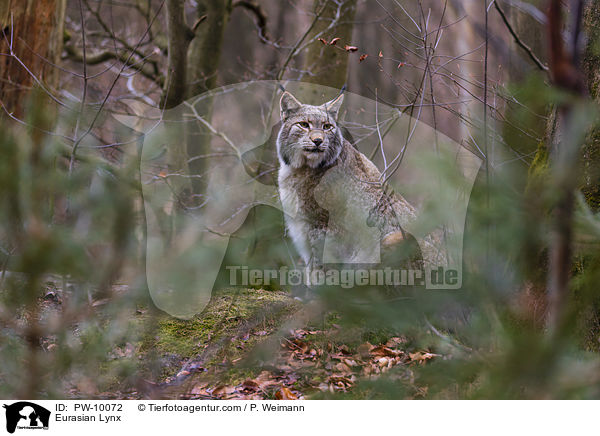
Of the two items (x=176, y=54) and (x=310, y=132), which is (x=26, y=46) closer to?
(x=176, y=54)

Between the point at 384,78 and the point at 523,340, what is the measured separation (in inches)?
88.7

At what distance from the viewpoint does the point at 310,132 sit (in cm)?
236

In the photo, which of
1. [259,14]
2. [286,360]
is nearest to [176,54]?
[259,14]

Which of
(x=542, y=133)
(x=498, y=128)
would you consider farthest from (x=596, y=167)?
(x=498, y=128)

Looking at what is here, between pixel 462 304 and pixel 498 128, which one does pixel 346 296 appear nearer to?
pixel 462 304

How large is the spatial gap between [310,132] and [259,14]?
8.41ft

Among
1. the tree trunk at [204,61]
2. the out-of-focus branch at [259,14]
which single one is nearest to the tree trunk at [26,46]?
the tree trunk at [204,61]

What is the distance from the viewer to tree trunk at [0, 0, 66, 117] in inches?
126


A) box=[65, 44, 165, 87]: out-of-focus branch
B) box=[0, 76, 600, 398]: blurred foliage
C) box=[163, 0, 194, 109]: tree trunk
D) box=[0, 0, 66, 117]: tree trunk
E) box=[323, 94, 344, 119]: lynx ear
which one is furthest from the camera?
box=[65, 44, 165, 87]: out-of-focus branch

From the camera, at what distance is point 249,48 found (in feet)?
15.3

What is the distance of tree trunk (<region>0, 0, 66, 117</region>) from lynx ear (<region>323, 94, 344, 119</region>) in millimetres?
2063
